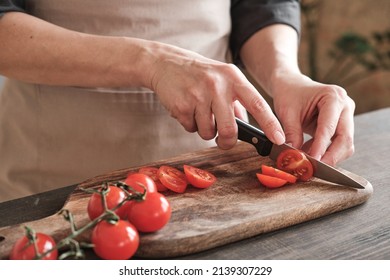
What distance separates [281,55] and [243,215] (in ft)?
2.05

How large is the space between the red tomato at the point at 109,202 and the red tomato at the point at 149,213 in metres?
0.02

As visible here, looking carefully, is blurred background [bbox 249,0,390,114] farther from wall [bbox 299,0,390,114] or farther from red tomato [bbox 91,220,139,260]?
red tomato [bbox 91,220,139,260]

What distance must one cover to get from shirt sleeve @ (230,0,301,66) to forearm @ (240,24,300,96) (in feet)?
0.05

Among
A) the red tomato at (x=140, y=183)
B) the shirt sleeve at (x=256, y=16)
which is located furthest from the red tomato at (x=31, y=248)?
the shirt sleeve at (x=256, y=16)

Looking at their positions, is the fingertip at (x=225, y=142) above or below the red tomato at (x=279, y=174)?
above

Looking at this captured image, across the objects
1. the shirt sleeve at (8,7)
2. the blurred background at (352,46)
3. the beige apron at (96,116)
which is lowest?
the blurred background at (352,46)

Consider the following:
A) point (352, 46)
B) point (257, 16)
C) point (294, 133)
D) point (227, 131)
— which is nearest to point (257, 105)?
point (227, 131)

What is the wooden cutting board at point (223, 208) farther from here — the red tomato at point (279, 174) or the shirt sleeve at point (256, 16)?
the shirt sleeve at point (256, 16)

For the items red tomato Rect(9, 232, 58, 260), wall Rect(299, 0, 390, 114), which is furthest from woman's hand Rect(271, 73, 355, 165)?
wall Rect(299, 0, 390, 114)

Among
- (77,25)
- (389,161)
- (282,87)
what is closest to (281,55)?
(282,87)

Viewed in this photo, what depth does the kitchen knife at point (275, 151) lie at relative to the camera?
123cm

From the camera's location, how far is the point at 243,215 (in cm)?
109

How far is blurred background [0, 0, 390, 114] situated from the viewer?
11.2ft

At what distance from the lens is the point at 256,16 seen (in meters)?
1.68
